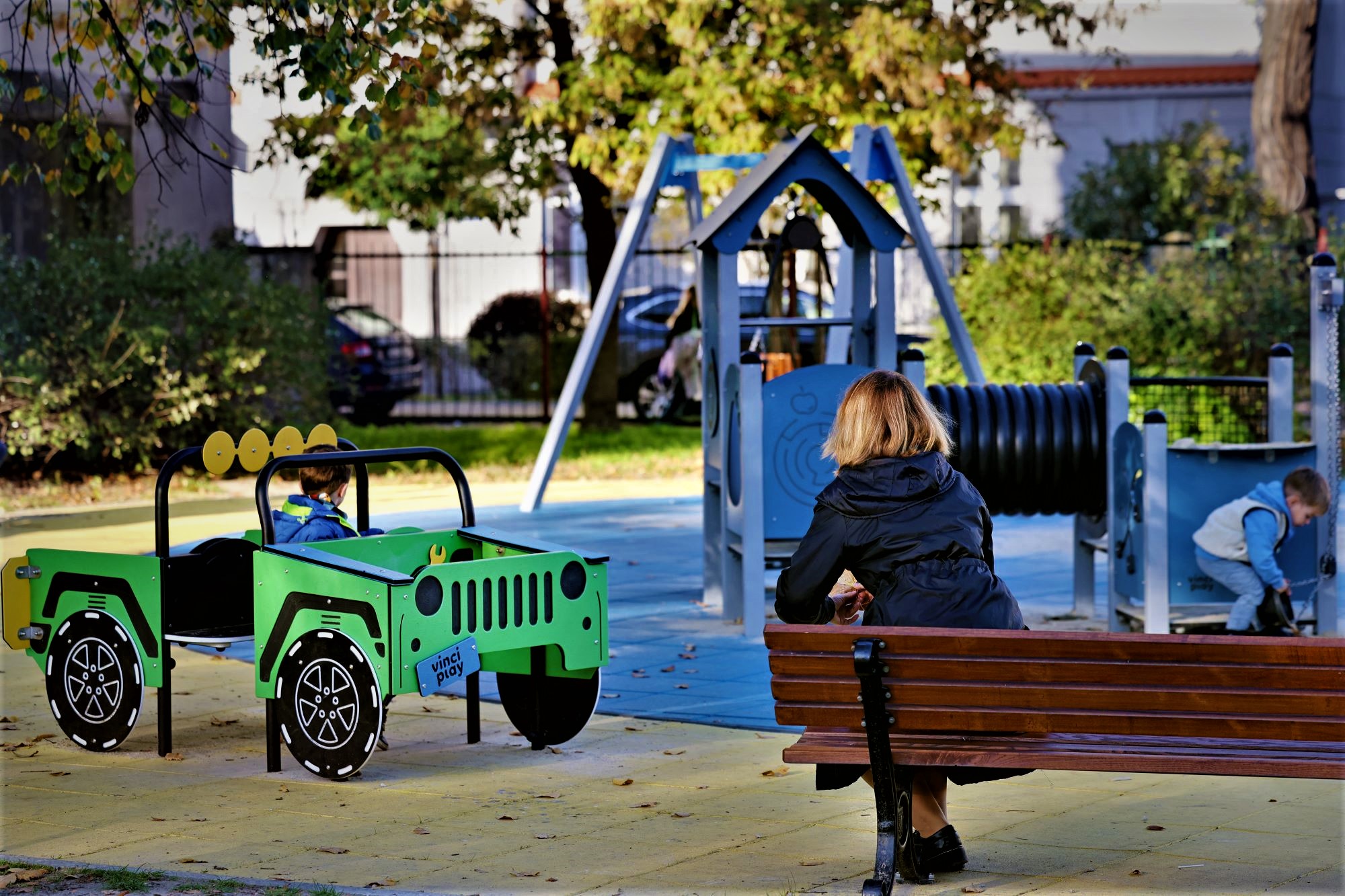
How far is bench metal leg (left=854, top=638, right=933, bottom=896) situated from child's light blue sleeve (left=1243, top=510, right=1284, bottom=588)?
3.96 m

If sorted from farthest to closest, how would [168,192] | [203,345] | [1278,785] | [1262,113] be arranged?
[1262,113] < [168,192] < [203,345] < [1278,785]

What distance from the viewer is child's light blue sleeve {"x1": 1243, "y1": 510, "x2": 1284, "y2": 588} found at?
27.2 ft

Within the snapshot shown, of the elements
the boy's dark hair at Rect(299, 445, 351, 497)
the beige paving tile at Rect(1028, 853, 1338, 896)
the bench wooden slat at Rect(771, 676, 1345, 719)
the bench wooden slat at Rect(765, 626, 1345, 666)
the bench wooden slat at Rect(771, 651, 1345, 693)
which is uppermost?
the boy's dark hair at Rect(299, 445, 351, 497)

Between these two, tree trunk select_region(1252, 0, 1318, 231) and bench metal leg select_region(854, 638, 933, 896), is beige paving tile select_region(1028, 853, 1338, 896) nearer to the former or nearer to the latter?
bench metal leg select_region(854, 638, 933, 896)

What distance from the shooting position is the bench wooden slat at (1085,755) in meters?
4.37

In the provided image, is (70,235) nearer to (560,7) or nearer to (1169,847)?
(560,7)

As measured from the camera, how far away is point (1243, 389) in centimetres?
1853

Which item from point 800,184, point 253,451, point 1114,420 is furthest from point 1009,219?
point 253,451

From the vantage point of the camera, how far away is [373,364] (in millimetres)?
24391

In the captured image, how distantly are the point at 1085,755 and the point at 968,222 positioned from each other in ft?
104

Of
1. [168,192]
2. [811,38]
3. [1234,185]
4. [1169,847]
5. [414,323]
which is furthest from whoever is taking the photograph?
[414,323]

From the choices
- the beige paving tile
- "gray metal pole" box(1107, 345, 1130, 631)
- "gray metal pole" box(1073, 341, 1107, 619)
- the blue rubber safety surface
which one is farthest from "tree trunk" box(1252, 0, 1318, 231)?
the beige paving tile

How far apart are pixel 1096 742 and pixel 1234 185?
80.1 feet

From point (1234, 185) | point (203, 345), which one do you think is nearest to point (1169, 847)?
point (203, 345)
